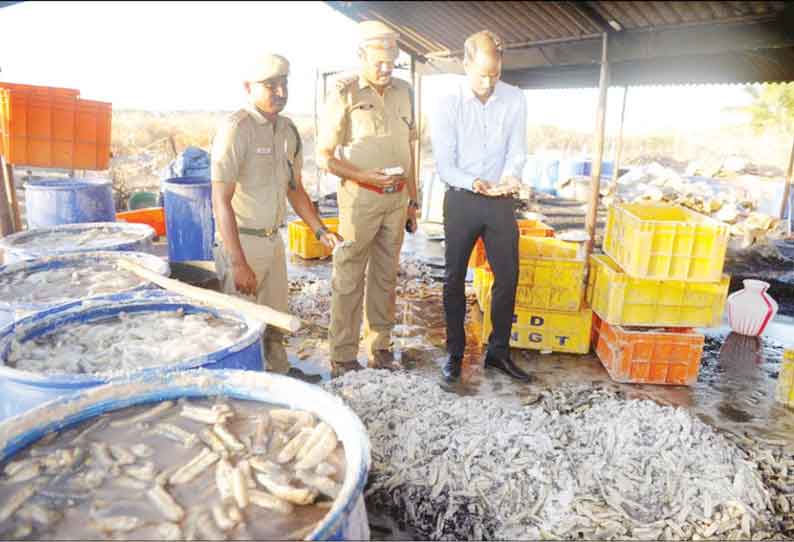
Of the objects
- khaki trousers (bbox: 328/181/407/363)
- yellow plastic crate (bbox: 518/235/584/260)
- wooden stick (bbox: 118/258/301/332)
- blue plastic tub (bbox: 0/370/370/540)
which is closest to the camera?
blue plastic tub (bbox: 0/370/370/540)

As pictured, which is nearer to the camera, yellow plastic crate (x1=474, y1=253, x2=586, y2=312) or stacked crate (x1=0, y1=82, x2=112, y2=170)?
yellow plastic crate (x1=474, y1=253, x2=586, y2=312)

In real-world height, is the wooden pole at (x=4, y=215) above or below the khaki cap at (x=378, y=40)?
below

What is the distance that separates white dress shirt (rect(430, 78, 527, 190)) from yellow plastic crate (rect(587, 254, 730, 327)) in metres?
1.49

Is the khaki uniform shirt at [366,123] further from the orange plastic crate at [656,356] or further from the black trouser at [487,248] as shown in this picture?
the orange plastic crate at [656,356]

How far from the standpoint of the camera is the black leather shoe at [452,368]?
17.0 ft

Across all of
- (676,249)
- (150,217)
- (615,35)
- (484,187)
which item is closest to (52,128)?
(150,217)

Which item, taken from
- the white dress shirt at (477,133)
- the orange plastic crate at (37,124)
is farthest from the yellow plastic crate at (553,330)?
the orange plastic crate at (37,124)

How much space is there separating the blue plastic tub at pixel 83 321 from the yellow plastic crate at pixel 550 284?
3502 millimetres

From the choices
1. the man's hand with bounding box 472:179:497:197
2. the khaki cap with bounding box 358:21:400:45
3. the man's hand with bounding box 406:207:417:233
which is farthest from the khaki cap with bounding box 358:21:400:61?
the man's hand with bounding box 406:207:417:233

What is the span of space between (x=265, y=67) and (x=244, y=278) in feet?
4.59

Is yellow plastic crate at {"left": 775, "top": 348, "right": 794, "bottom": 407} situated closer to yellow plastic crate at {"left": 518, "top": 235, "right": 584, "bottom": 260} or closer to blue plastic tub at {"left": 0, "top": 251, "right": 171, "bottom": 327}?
yellow plastic crate at {"left": 518, "top": 235, "right": 584, "bottom": 260}

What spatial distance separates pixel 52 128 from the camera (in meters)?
6.32

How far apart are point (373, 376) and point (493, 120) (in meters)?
2.42

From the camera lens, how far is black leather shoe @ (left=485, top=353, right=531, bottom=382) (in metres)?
5.11
